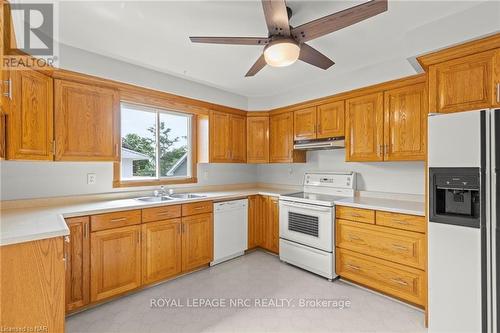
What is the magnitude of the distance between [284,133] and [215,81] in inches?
49.9

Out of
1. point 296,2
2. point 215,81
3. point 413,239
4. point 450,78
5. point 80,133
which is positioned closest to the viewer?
point 296,2

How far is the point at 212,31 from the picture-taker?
2086 mm

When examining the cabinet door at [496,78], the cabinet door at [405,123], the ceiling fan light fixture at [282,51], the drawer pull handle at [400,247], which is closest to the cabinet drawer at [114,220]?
the ceiling fan light fixture at [282,51]

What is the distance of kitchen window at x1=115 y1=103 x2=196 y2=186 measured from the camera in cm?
306

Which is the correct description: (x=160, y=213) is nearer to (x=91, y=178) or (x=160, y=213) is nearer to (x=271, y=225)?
(x=91, y=178)

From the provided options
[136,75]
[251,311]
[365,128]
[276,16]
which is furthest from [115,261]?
[365,128]

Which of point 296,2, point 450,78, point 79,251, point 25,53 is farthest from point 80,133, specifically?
point 450,78

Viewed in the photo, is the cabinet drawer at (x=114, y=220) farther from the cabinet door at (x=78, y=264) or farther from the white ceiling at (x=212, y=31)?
the white ceiling at (x=212, y=31)

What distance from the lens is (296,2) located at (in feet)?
5.55

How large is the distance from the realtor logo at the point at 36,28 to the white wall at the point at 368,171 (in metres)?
3.25

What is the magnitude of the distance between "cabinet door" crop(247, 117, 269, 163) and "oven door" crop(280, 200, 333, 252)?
973mm

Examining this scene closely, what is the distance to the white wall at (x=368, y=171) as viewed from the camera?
2.72m

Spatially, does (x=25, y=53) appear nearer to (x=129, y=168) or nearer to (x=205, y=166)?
(x=129, y=168)

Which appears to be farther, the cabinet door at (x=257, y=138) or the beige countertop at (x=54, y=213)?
the cabinet door at (x=257, y=138)
